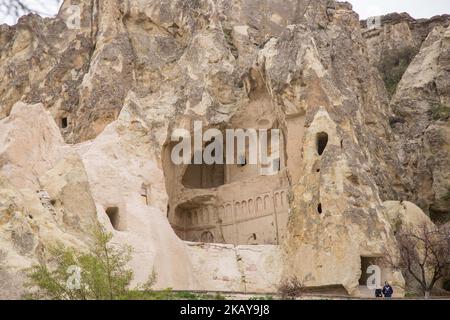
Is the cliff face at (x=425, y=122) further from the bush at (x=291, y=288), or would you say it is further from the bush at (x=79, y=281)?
the bush at (x=79, y=281)

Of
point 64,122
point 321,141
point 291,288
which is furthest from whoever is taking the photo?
point 64,122

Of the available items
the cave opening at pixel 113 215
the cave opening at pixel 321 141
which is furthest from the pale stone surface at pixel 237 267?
the cave opening at pixel 321 141

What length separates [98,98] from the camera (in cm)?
2948

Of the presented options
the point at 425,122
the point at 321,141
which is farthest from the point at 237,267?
the point at 425,122

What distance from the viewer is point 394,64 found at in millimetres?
45219

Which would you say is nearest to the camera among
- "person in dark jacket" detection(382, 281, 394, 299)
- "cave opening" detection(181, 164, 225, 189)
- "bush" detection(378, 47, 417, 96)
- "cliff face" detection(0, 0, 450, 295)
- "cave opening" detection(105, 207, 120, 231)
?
"person in dark jacket" detection(382, 281, 394, 299)

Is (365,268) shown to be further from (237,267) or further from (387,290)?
(237,267)

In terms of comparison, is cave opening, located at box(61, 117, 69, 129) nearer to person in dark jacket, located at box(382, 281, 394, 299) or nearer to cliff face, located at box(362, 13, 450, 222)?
cliff face, located at box(362, 13, 450, 222)

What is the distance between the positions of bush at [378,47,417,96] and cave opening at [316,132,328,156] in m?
19.0

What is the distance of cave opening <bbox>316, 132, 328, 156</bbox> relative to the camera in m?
25.0

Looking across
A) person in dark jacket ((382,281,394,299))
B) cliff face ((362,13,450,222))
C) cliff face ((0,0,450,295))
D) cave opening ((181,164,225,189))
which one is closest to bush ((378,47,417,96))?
cliff face ((362,13,450,222))

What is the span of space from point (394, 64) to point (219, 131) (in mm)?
18755

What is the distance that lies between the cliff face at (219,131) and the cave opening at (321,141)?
8cm

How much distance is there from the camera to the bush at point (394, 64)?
4412 centimetres
